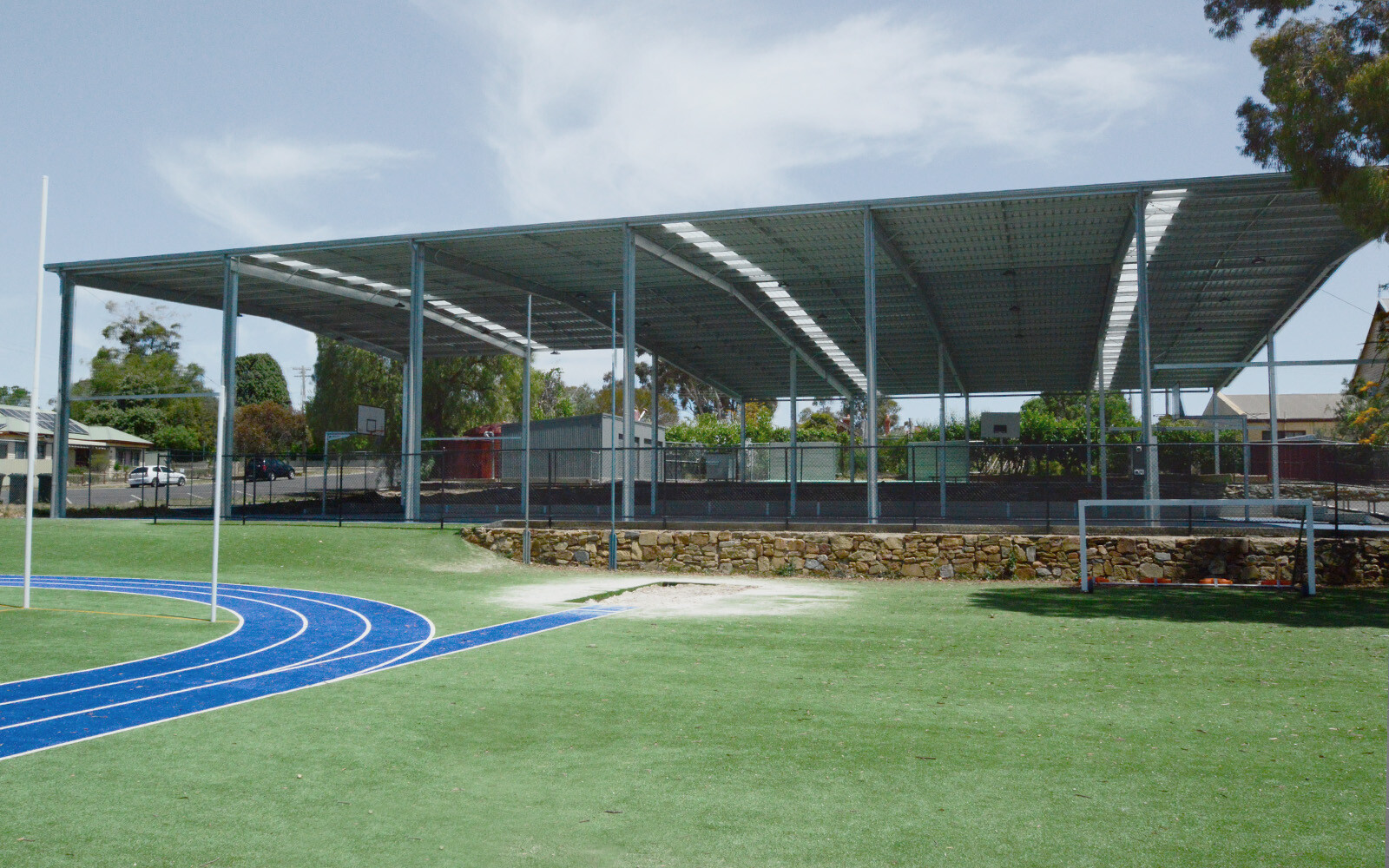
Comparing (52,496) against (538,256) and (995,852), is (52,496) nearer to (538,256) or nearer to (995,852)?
(538,256)

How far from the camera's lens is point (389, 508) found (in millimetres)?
28328

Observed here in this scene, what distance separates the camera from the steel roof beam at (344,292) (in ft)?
88.9

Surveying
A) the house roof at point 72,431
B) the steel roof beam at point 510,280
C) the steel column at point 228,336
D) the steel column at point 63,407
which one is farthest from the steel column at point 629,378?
the steel column at point 63,407

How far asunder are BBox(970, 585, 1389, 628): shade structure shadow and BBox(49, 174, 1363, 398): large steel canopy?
26.1 feet

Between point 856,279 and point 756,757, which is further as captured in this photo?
point 856,279

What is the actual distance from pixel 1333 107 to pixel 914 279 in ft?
41.2

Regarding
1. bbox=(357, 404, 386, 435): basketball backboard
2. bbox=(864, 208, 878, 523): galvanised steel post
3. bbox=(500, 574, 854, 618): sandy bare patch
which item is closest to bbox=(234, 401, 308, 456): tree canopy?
bbox=(357, 404, 386, 435): basketball backboard

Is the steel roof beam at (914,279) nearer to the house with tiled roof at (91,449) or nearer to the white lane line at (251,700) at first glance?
the white lane line at (251,700)

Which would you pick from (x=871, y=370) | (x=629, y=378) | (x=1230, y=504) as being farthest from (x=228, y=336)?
(x=1230, y=504)

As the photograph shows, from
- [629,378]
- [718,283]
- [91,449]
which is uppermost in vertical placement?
[718,283]

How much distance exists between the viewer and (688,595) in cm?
1691

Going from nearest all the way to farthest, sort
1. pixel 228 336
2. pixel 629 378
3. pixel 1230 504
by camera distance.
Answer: pixel 1230 504 < pixel 629 378 < pixel 228 336

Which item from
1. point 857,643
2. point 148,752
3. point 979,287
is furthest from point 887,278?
point 148,752

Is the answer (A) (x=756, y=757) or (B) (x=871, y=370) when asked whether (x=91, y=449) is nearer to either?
(B) (x=871, y=370)
